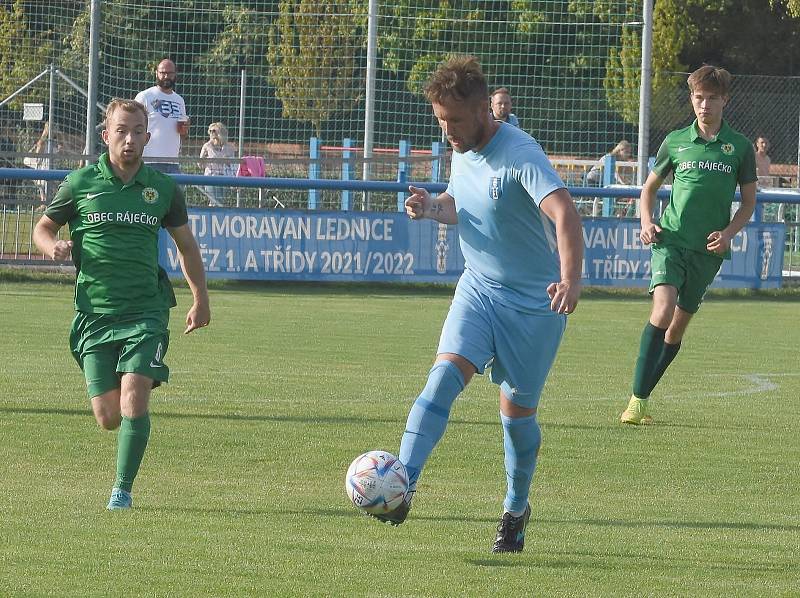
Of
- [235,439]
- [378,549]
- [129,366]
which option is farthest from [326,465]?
[378,549]

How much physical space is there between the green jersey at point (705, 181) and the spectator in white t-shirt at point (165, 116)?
9244mm

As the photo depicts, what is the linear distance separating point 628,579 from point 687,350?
8.63 meters

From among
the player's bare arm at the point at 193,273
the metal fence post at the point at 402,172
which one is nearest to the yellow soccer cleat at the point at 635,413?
the player's bare arm at the point at 193,273

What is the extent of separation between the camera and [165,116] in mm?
18547

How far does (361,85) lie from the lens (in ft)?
86.5

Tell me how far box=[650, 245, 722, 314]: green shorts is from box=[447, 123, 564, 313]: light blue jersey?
12.9 ft

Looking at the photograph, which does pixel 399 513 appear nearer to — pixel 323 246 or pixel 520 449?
pixel 520 449

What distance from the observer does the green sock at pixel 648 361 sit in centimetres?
973

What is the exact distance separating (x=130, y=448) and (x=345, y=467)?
4.58 ft

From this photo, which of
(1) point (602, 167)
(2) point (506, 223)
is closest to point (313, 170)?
(1) point (602, 167)

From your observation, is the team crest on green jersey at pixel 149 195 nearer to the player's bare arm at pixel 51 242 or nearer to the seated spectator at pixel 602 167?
the player's bare arm at pixel 51 242

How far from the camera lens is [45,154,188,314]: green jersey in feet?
23.0

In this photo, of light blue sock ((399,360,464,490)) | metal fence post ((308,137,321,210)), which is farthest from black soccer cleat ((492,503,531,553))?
metal fence post ((308,137,321,210))

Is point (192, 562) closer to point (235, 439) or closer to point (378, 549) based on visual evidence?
point (378, 549)
